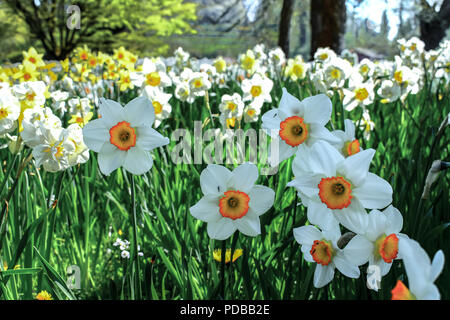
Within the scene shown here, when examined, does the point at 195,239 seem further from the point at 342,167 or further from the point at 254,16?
the point at 254,16

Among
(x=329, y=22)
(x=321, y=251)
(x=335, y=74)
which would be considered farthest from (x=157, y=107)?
(x=329, y=22)

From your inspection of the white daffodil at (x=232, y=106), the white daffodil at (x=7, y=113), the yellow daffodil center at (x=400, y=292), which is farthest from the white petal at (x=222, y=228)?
the white daffodil at (x=232, y=106)

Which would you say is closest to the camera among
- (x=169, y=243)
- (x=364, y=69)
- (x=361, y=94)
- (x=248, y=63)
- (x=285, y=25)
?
(x=169, y=243)

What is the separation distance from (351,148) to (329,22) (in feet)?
20.6

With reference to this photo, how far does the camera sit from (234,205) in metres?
0.72

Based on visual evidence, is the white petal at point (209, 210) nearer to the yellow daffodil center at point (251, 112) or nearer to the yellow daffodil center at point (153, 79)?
the yellow daffodil center at point (251, 112)

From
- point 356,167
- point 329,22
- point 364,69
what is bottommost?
point 356,167

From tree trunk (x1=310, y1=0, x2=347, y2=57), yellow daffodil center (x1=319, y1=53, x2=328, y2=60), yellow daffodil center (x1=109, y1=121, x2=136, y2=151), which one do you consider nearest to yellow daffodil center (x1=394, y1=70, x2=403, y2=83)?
yellow daffodil center (x1=319, y1=53, x2=328, y2=60)

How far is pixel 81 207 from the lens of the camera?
159cm

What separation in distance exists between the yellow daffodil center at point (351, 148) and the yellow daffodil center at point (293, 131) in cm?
9

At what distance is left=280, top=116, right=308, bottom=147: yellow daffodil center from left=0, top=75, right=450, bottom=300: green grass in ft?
0.62

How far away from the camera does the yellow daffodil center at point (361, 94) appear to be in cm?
179

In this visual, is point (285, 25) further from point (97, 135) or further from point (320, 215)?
point (320, 215)
